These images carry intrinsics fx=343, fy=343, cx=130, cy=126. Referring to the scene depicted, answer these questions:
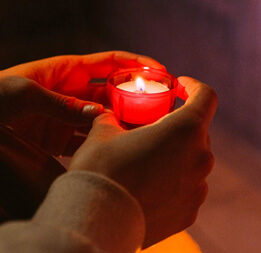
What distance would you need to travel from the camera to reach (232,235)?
42.9 inches

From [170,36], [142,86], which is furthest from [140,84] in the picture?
[170,36]

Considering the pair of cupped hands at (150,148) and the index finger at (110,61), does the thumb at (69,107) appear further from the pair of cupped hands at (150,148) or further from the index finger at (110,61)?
the index finger at (110,61)

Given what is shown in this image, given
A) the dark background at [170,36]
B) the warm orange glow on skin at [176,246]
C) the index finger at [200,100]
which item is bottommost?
the warm orange glow on skin at [176,246]

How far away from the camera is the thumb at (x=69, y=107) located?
777 mm

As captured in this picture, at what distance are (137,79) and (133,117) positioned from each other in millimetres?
118

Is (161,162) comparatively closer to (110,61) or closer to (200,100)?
(200,100)

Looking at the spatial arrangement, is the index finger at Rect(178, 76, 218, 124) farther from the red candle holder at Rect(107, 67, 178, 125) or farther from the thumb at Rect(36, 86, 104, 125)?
the thumb at Rect(36, 86, 104, 125)

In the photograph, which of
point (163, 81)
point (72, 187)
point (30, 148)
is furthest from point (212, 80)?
point (72, 187)

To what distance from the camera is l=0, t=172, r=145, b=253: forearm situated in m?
0.48

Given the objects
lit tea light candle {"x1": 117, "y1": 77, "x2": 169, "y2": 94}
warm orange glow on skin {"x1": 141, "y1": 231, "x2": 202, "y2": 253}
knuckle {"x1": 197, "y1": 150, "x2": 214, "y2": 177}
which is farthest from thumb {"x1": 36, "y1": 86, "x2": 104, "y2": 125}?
warm orange glow on skin {"x1": 141, "y1": 231, "x2": 202, "y2": 253}

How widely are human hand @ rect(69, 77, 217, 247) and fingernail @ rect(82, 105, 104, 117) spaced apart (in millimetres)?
70

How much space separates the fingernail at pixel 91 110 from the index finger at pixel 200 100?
198mm

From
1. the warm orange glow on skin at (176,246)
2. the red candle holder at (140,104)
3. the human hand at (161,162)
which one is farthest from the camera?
the warm orange glow on skin at (176,246)

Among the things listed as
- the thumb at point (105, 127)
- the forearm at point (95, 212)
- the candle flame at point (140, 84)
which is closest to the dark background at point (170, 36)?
the candle flame at point (140, 84)
